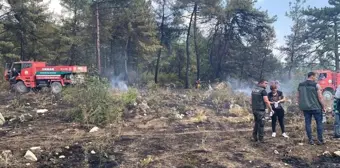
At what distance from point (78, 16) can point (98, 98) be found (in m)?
20.7

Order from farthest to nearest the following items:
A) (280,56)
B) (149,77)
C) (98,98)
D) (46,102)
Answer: (280,56) < (149,77) < (46,102) < (98,98)

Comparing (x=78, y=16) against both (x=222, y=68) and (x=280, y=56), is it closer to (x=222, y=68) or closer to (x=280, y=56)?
(x=222, y=68)

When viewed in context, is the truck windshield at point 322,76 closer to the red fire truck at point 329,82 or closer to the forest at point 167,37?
the red fire truck at point 329,82

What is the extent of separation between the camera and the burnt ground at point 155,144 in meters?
6.28

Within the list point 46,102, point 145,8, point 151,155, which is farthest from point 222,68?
point 151,155

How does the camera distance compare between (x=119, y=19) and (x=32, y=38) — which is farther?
(x=119, y=19)

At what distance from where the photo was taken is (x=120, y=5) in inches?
997

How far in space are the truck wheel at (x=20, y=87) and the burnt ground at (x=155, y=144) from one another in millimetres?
8024

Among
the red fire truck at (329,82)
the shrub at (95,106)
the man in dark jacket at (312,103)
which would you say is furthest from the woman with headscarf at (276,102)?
the red fire truck at (329,82)

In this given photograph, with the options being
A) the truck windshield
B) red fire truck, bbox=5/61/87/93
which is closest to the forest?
red fire truck, bbox=5/61/87/93

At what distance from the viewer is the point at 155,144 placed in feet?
25.3

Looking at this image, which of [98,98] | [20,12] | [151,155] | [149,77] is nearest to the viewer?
[151,155]

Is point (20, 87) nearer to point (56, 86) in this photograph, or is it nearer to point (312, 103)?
point (56, 86)

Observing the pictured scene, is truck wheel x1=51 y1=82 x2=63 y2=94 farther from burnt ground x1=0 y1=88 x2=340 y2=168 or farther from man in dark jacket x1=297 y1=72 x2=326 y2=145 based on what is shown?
man in dark jacket x1=297 y1=72 x2=326 y2=145
